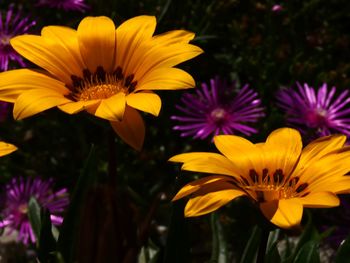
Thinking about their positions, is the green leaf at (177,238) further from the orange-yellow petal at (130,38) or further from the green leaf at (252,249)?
the orange-yellow petal at (130,38)

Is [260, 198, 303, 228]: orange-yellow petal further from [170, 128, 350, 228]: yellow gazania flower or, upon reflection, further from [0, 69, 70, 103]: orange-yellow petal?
[0, 69, 70, 103]: orange-yellow petal

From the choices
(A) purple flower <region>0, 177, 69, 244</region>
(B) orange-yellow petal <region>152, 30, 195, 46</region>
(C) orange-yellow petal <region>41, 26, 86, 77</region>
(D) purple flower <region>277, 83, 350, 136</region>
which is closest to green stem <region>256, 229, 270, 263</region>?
(B) orange-yellow petal <region>152, 30, 195, 46</region>

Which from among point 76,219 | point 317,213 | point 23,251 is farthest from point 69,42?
point 317,213

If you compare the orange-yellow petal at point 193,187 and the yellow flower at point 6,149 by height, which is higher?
the yellow flower at point 6,149

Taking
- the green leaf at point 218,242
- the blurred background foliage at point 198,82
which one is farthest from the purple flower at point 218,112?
the green leaf at point 218,242

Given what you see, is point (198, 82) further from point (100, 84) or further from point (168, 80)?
point (168, 80)

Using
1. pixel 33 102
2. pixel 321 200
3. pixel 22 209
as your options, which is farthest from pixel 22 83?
pixel 22 209
